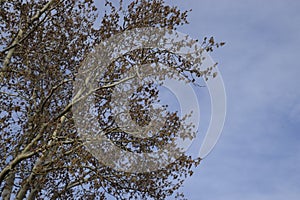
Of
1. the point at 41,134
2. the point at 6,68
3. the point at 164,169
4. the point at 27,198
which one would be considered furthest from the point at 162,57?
the point at 27,198

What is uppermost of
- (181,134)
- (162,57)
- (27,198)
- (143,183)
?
→ (162,57)

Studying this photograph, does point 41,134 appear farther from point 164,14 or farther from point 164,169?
point 164,14

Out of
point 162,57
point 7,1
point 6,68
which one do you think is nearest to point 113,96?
point 162,57

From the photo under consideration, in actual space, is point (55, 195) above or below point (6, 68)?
below

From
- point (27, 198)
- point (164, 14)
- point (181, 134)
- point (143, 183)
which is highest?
point (164, 14)

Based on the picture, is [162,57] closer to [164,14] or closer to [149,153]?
[164,14]

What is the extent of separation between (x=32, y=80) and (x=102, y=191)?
4326 mm

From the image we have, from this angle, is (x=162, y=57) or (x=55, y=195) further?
(x=55, y=195)

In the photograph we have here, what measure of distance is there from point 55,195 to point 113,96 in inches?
156

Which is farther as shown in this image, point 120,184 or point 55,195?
point 55,195

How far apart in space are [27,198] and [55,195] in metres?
0.92

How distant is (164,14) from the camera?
12.5m

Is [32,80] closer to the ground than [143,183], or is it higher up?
higher up

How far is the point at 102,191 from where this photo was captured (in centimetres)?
1279
